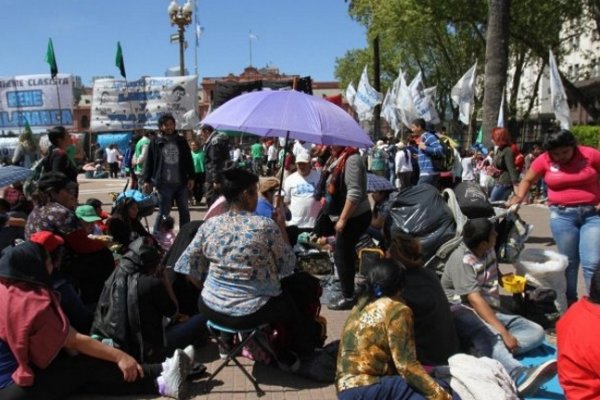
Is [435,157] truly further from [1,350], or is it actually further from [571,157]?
[1,350]

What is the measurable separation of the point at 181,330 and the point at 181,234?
743 mm

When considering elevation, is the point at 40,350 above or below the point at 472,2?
below

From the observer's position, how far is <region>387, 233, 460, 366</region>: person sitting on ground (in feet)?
12.2

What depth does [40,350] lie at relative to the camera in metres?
3.46

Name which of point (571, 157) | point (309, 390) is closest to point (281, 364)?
point (309, 390)

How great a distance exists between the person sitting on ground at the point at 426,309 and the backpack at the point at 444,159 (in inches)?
174

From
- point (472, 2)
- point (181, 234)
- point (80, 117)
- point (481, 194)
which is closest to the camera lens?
point (181, 234)

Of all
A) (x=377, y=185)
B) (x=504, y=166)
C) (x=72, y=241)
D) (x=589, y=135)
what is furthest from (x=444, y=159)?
(x=589, y=135)

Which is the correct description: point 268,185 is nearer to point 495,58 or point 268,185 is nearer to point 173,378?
point 173,378

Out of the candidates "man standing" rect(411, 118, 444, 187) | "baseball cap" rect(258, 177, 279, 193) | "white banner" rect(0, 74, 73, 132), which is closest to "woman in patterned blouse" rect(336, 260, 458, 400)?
"baseball cap" rect(258, 177, 279, 193)

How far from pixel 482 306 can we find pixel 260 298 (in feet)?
5.26

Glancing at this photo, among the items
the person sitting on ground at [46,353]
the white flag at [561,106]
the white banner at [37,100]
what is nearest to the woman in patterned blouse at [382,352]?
the person sitting on ground at [46,353]

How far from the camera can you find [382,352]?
10.2 feet

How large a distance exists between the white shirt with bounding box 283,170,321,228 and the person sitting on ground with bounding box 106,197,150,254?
195 cm
